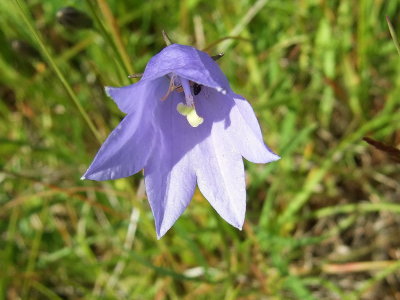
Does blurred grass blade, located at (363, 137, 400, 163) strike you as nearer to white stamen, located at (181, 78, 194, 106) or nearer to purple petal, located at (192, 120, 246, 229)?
purple petal, located at (192, 120, 246, 229)

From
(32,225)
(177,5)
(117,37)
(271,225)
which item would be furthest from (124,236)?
(177,5)

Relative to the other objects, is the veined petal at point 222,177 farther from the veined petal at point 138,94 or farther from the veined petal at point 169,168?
the veined petal at point 138,94

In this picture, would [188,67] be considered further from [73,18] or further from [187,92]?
[73,18]

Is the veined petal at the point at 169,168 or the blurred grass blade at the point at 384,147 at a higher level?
the veined petal at the point at 169,168

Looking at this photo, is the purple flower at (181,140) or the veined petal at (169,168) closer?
the purple flower at (181,140)

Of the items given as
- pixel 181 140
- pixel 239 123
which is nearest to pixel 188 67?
pixel 239 123

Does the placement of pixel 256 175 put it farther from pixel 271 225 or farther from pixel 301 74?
pixel 301 74

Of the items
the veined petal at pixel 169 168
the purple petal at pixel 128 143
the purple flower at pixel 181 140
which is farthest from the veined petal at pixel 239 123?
the purple petal at pixel 128 143

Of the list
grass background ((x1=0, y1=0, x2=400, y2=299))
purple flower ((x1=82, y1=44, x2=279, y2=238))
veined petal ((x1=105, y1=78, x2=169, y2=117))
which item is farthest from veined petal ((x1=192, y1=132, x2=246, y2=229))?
grass background ((x1=0, y1=0, x2=400, y2=299))
